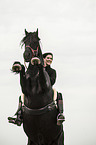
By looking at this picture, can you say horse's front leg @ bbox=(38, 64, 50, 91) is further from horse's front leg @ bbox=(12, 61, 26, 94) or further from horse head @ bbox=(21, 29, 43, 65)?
horse's front leg @ bbox=(12, 61, 26, 94)

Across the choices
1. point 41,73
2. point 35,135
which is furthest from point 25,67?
point 35,135

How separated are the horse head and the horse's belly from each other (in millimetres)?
1305

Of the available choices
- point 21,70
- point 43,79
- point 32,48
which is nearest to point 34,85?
point 43,79

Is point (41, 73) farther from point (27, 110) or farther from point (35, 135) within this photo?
point (35, 135)

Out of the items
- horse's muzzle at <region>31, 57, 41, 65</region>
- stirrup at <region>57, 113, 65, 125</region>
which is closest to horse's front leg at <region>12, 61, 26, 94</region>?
horse's muzzle at <region>31, 57, 41, 65</region>

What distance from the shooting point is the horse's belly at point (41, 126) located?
4.86m

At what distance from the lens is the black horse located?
14.9ft

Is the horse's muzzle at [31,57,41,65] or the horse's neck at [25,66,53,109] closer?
the horse's muzzle at [31,57,41,65]

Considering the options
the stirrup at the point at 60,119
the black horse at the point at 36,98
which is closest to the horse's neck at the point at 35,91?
the black horse at the point at 36,98

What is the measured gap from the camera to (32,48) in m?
4.52

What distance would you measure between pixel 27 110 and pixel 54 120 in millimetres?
684

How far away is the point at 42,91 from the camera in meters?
4.73

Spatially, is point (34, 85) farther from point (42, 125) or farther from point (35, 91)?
point (42, 125)

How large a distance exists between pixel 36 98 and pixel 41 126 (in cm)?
67
